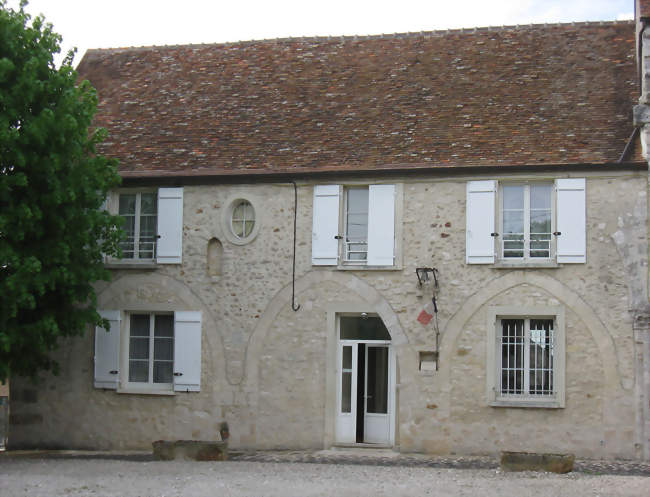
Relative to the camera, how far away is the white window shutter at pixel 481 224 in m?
16.5

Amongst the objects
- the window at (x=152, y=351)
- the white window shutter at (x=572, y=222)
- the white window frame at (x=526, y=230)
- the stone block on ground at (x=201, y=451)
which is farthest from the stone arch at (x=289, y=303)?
the white window shutter at (x=572, y=222)

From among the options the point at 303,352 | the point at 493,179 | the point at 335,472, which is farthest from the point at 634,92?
the point at 335,472

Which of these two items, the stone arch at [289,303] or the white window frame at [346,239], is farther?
the white window frame at [346,239]

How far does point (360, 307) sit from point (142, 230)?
13.8 ft

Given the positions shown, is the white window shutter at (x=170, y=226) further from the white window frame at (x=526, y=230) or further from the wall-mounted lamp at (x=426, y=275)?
the white window frame at (x=526, y=230)

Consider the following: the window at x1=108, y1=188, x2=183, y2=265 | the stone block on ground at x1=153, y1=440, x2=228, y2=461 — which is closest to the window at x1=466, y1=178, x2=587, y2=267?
the stone block on ground at x1=153, y1=440, x2=228, y2=461

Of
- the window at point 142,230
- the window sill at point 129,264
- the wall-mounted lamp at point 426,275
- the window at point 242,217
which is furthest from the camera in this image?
the window at point 142,230

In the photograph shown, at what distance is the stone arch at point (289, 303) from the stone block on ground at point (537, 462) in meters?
3.67

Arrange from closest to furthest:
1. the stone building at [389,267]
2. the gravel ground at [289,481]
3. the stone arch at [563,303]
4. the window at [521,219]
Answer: the gravel ground at [289,481] → the stone arch at [563,303] → the stone building at [389,267] → the window at [521,219]

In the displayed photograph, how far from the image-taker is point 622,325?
1590cm

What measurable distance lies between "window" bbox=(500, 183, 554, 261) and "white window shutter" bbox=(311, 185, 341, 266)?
2.73 metres

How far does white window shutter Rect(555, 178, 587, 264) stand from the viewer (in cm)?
1612

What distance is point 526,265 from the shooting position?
16.3 m

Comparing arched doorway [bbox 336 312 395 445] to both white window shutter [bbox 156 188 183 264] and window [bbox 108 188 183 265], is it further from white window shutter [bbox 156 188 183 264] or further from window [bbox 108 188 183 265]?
window [bbox 108 188 183 265]
